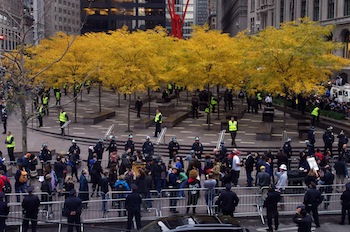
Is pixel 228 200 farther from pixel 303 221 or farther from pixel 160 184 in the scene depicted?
pixel 160 184

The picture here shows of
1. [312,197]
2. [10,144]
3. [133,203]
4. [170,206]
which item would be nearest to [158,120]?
[10,144]

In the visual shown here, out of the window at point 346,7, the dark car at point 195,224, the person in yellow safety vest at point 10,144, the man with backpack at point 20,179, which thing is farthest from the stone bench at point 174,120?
the window at point 346,7

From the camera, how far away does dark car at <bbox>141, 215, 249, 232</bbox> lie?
10.2 meters

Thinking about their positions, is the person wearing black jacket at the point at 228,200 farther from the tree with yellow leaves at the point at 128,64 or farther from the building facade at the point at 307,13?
the building facade at the point at 307,13

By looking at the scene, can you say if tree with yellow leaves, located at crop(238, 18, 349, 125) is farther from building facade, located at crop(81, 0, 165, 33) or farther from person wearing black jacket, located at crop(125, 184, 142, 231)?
building facade, located at crop(81, 0, 165, 33)

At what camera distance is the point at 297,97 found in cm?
3903

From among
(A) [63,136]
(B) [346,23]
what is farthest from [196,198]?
(B) [346,23]

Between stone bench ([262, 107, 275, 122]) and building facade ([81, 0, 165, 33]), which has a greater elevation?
building facade ([81, 0, 165, 33])

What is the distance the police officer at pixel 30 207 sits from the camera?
12.8m

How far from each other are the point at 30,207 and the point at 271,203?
714 centimetres

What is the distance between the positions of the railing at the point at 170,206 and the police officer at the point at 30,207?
676mm

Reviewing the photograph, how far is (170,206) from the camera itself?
15.6 m

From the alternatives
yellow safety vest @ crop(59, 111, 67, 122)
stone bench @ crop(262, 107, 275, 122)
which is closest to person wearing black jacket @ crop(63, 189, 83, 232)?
yellow safety vest @ crop(59, 111, 67, 122)

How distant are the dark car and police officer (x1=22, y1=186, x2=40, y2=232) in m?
3.97
